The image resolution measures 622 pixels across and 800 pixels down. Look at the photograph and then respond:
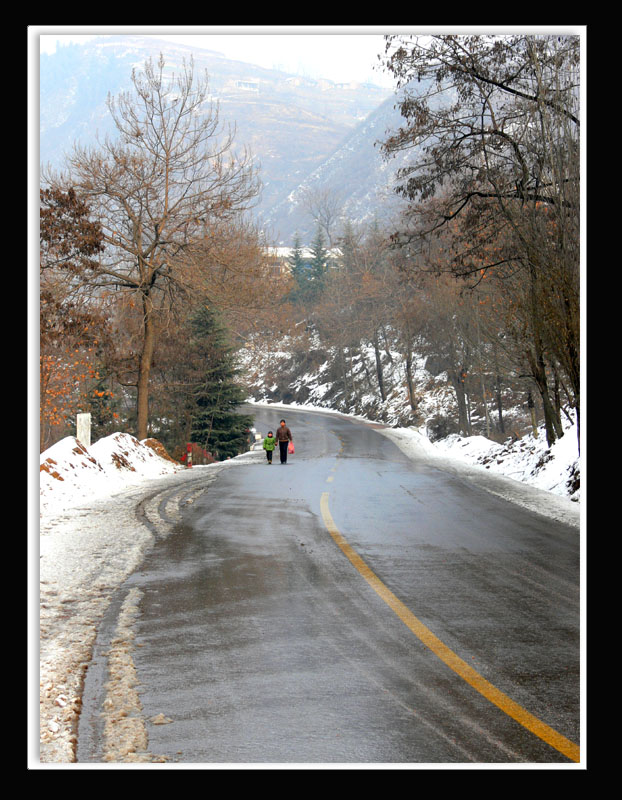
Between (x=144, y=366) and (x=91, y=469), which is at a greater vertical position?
(x=144, y=366)

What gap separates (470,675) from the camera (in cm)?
551

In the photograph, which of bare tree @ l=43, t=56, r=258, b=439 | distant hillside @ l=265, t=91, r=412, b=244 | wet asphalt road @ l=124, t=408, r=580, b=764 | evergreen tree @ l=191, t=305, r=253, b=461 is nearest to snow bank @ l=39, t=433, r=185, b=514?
wet asphalt road @ l=124, t=408, r=580, b=764

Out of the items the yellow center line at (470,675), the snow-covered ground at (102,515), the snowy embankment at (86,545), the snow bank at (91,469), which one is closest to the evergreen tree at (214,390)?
the snow-covered ground at (102,515)

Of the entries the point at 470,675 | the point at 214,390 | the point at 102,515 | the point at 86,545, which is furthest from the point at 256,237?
the point at 470,675

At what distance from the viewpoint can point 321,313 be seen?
7650 cm

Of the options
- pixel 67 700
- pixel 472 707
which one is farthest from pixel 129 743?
pixel 472 707

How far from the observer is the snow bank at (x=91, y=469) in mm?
14962

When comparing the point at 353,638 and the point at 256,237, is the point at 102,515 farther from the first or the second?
the point at 256,237

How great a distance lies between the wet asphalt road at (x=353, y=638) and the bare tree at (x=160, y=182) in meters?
16.6

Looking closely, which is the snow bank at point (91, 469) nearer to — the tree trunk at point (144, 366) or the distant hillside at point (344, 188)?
the tree trunk at point (144, 366)

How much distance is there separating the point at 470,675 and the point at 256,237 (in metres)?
30.6

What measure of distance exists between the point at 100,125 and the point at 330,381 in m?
51.4

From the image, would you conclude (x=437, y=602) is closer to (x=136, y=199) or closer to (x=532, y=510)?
(x=532, y=510)
